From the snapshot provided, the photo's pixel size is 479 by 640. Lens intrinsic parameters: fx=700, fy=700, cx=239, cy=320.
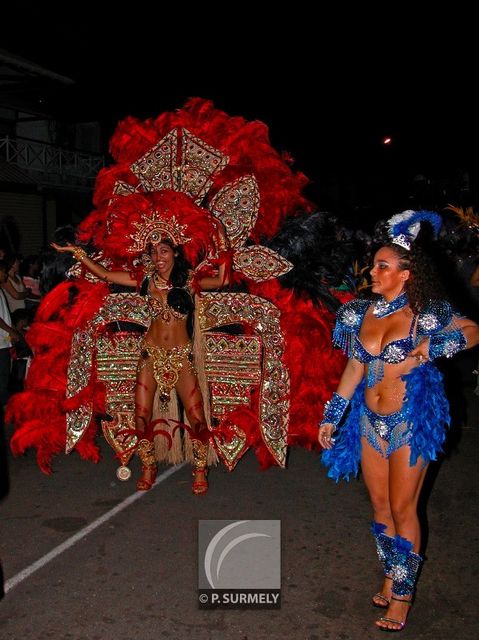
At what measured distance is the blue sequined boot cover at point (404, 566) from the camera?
11.0 feet

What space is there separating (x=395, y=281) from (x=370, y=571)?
1.74m

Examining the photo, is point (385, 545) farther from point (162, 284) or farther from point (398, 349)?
point (162, 284)

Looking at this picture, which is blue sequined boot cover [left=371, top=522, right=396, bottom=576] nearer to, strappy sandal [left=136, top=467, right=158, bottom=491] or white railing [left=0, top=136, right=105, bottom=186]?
strappy sandal [left=136, top=467, right=158, bottom=491]

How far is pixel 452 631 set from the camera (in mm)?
3367

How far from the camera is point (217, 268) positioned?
566cm

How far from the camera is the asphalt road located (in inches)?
135

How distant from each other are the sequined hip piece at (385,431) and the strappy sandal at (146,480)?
2.37 metres

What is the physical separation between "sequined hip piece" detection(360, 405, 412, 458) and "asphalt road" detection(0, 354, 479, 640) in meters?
0.90

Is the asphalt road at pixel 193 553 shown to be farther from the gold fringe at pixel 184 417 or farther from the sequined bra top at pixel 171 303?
the sequined bra top at pixel 171 303

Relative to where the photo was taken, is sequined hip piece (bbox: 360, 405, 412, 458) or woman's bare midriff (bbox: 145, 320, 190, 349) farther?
woman's bare midriff (bbox: 145, 320, 190, 349)

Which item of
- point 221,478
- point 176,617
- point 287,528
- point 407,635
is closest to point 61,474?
point 221,478

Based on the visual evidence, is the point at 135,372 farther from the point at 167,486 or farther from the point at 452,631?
the point at 452,631
